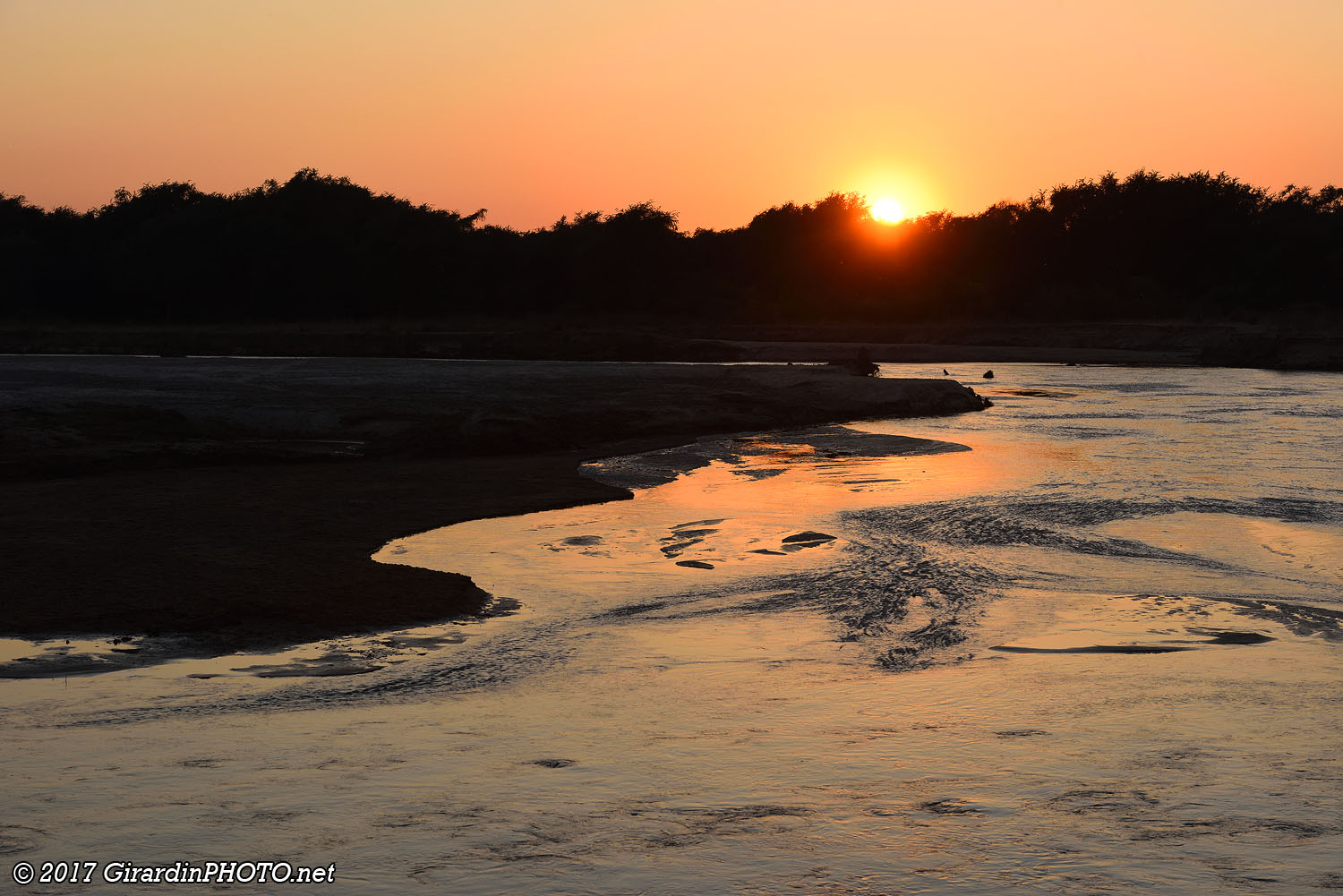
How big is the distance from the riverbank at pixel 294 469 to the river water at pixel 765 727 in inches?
35.3

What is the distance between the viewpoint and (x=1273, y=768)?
596cm

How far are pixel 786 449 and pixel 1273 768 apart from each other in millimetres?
15554

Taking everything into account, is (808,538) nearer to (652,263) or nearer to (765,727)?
(765,727)

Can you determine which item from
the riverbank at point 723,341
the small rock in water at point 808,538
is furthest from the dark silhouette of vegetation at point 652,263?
the small rock in water at point 808,538

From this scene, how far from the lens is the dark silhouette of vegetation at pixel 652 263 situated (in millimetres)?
74312

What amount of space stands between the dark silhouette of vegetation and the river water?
65.0 metres

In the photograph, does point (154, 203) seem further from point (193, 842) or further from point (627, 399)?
point (193, 842)

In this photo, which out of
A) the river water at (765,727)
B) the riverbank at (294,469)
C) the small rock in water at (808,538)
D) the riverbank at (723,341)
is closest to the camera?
the river water at (765,727)

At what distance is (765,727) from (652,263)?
254 feet

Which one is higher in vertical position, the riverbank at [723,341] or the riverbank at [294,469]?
the riverbank at [723,341]

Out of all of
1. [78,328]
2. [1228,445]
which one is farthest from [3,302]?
[1228,445]

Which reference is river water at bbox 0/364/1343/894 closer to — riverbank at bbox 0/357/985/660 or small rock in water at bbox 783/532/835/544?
small rock in water at bbox 783/532/835/544

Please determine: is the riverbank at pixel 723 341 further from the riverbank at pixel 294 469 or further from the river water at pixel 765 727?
the river water at pixel 765 727

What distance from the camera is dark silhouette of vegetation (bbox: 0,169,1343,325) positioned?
74.3m
